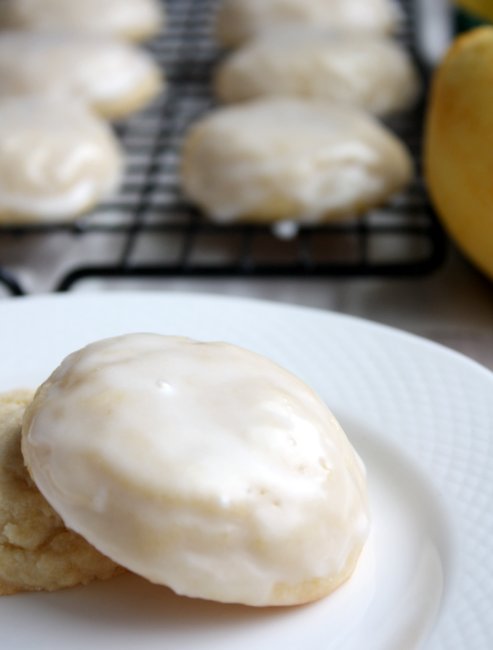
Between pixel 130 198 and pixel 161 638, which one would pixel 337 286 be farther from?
pixel 161 638

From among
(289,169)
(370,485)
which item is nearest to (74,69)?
(289,169)

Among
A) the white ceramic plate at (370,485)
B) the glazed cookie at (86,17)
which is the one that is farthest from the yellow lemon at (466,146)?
the glazed cookie at (86,17)

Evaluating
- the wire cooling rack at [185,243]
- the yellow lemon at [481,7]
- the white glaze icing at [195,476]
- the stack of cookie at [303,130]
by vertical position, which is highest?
the white glaze icing at [195,476]

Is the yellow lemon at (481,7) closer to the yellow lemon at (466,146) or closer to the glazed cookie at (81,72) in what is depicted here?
the yellow lemon at (466,146)

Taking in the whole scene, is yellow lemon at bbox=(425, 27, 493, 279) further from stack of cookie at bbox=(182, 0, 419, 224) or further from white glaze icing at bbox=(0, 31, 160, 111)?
white glaze icing at bbox=(0, 31, 160, 111)

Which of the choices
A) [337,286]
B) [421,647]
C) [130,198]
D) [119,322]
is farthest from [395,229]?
[421,647]

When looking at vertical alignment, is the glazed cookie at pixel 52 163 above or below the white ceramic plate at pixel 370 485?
below

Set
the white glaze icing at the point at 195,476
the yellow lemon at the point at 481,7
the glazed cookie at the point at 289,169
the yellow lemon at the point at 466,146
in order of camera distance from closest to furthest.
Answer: the white glaze icing at the point at 195,476, the yellow lemon at the point at 466,146, the glazed cookie at the point at 289,169, the yellow lemon at the point at 481,7
